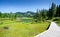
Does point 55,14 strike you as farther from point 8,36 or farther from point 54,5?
point 8,36

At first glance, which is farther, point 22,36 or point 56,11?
point 56,11

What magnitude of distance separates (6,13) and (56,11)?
31.3 meters

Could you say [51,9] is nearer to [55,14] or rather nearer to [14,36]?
[55,14]

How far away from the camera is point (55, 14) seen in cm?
7856

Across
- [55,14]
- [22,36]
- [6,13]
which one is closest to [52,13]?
[55,14]

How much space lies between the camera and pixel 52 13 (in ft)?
257

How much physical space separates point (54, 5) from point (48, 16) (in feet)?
26.4

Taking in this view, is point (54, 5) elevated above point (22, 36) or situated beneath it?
elevated above

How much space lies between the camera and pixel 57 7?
267 feet

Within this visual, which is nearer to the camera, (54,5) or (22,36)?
(22,36)

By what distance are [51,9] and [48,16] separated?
4895 mm

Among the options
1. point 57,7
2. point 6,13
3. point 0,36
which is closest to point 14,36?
point 0,36

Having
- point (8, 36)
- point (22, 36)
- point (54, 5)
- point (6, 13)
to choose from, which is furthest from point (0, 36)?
point (54, 5)

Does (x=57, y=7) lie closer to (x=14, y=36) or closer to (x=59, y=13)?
(x=59, y=13)
